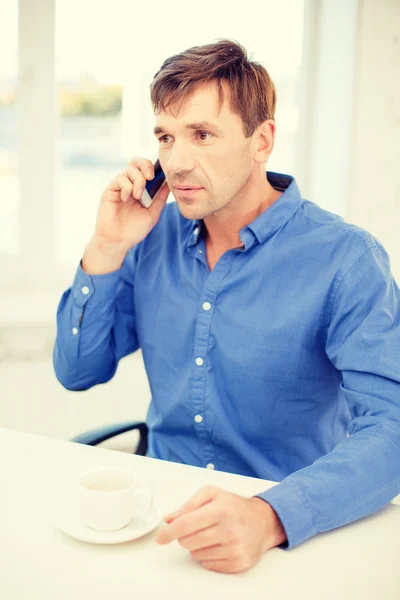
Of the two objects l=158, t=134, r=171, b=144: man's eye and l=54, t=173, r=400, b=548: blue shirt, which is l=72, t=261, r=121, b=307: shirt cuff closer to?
l=54, t=173, r=400, b=548: blue shirt

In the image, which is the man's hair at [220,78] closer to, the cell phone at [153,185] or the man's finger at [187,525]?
the cell phone at [153,185]

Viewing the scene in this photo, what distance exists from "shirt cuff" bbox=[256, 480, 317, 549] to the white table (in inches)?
0.6

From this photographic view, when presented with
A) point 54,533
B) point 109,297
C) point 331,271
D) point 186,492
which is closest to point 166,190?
point 109,297

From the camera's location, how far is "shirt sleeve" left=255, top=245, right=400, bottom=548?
3.01 feet

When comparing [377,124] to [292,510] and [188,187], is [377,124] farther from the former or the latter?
[292,510]

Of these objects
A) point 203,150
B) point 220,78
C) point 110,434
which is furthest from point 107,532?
point 220,78

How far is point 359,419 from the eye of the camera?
1102 mm

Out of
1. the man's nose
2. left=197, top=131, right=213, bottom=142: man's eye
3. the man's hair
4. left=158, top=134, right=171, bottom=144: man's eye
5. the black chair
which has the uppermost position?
the man's hair

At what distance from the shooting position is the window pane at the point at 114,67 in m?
2.44

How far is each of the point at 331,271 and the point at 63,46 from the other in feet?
5.11

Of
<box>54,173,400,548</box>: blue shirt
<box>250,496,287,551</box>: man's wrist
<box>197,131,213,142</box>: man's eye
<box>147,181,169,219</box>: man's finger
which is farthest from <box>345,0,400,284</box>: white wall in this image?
<box>250,496,287,551</box>: man's wrist

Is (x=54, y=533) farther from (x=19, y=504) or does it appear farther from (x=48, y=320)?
(x=48, y=320)

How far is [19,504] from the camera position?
97 centimetres

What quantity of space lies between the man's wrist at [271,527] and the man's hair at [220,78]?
80 centimetres
